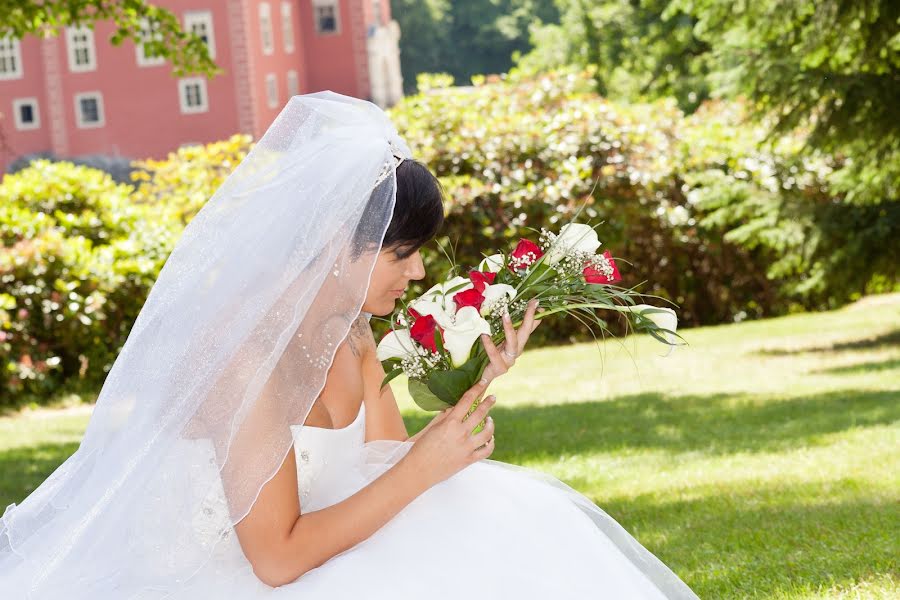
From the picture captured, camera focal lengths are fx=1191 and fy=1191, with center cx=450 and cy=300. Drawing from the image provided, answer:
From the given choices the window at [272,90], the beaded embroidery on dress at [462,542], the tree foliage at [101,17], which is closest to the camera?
the beaded embroidery on dress at [462,542]

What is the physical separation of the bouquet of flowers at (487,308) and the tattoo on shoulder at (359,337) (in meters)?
0.13

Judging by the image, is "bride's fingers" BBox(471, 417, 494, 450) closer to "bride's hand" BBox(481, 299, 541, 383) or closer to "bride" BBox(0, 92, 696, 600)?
"bride" BBox(0, 92, 696, 600)

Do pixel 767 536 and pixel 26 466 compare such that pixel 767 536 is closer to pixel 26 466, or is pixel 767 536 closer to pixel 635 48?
pixel 26 466

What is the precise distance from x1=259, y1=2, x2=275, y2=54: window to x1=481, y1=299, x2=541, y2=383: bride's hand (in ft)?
150

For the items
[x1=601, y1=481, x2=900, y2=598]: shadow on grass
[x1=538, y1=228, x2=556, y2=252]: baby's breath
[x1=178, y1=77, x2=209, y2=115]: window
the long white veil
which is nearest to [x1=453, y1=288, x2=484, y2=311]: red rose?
the long white veil

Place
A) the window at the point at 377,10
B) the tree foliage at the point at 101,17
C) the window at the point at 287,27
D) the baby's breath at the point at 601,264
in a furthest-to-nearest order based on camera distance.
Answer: the window at the point at 377,10, the window at the point at 287,27, the tree foliage at the point at 101,17, the baby's breath at the point at 601,264

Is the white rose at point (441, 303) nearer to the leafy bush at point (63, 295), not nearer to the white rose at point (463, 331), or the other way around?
the white rose at point (463, 331)

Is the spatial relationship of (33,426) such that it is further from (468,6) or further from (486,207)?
(468,6)

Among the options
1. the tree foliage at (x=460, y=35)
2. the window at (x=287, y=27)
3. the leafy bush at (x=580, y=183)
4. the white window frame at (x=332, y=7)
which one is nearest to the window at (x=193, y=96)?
the window at (x=287, y=27)

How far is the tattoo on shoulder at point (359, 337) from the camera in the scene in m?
3.32

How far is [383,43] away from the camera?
54.2 metres

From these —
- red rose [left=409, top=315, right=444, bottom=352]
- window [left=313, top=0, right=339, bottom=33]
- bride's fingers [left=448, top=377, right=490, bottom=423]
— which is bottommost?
bride's fingers [left=448, top=377, right=490, bottom=423]

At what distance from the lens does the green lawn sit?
4.87 meters

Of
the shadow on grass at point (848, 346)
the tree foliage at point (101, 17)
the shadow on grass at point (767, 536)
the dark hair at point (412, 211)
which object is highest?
the tree foliage at point (101, 17)
